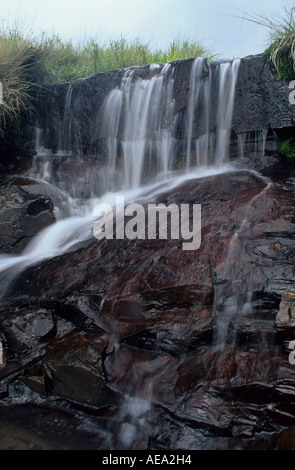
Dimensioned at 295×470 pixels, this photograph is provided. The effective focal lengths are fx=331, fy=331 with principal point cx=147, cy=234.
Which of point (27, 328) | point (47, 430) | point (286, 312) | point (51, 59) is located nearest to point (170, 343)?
point (286, 312)

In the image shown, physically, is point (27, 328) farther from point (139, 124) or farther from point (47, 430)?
point (139, 124)

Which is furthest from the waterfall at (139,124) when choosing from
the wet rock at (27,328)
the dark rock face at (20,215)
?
the wet rock at (27,328)

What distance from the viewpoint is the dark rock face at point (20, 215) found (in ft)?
14.7

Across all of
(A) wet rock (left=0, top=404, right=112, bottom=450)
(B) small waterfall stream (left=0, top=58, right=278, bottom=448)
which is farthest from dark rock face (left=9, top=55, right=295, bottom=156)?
(A) wet rock (left=0, top=404, right=112, bottom=450)

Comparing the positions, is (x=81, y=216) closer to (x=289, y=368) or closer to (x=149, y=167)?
(x=149, y=167)

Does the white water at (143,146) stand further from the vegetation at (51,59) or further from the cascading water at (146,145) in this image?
the vegetation at (51,59)

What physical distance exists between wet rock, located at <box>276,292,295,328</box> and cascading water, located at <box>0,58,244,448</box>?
2.83 metres

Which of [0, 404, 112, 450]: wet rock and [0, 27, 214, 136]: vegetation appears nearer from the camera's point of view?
[0, 404, 112, 450]: wet rock

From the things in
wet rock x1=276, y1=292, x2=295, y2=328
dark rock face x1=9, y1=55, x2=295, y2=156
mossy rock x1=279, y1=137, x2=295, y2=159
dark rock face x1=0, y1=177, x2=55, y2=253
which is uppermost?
dark rock face x1=9, y1=55, x2=295, y2=156

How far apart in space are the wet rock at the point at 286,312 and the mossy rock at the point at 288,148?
2936 millimetres

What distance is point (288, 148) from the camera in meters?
4.80

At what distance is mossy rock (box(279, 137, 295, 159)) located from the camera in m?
4.77

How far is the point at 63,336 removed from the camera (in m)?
2.89

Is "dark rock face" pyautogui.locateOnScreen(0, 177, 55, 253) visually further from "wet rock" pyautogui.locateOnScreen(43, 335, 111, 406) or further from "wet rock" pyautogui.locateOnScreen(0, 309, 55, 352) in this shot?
"wet rock" pyautogui.locateOnScreen(43, 335, 111, 406)
